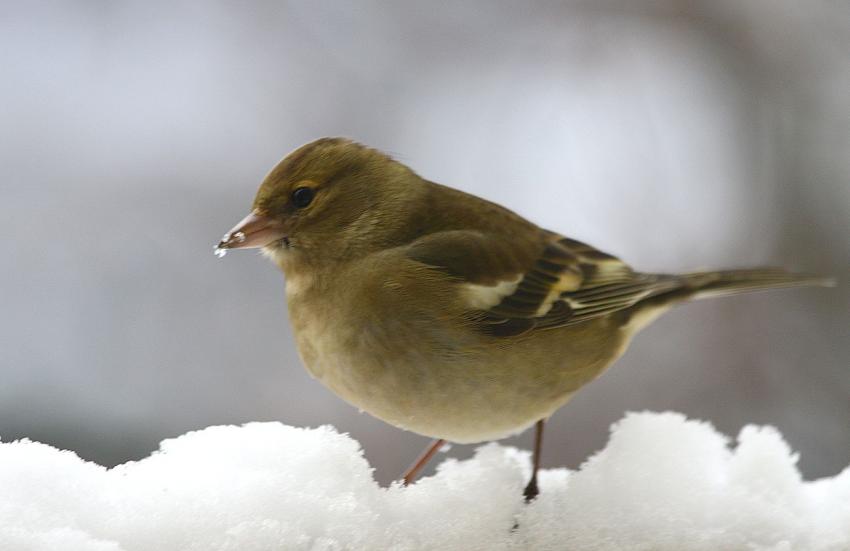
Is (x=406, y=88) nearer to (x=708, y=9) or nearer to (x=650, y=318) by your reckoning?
(x=708, y=9)

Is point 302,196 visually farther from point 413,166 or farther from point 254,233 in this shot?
point 413,166

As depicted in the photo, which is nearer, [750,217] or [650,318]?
[650,318]

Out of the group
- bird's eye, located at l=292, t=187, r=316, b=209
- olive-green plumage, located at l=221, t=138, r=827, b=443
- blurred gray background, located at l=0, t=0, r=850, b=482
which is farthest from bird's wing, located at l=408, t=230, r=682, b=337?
blurred gray background, located at l=0, t=0, r=850, b=482

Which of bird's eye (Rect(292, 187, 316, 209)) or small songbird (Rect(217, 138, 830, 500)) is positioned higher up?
bird's eye (Rect(292, 187, 316, 209))

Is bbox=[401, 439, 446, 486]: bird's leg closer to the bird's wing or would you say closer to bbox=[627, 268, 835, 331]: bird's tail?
the bird's wing

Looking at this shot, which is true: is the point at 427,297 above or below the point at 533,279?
below

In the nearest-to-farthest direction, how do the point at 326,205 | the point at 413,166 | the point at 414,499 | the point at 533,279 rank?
the point at 414,499 < the point at 326,205 < the point at 533,279 < the point at 413,166

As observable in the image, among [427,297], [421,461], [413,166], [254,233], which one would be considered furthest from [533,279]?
[413,166]

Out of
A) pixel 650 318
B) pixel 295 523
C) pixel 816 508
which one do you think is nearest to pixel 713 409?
pixel 650 318
